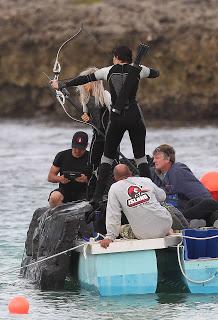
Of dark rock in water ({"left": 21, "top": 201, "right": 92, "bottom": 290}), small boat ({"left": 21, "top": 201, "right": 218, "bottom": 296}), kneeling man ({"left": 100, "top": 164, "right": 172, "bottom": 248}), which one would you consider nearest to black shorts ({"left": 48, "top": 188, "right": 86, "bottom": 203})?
dark rock in water ({"left": 21, "top": 201, "right": 92, "bottom": 290})

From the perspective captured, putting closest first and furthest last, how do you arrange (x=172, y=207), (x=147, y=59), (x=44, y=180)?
(x=172, y=207) < (x=44, y=180) < (x=147, y=59)

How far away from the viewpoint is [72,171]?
1598 centimetres

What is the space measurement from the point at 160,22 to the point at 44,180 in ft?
54.2

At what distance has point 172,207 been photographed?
1463 cm

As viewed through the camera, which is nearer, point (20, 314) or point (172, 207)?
point (20, 314)

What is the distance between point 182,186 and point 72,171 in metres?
1.61

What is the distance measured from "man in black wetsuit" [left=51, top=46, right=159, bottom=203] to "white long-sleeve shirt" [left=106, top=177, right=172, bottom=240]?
996 millimetres

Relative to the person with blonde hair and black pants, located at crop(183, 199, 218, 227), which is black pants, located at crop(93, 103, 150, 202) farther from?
black pants, located at crop(183, 199, 218, 227)

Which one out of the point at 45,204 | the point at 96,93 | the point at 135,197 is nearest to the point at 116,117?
the point at 96,93

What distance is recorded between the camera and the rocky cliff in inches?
1625

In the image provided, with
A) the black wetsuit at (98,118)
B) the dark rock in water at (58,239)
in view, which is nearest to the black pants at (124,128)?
the black wetsuit at (98,118)

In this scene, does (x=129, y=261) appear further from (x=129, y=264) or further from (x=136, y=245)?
(x=136, y=245)

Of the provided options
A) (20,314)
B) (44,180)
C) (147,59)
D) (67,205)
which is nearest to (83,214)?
(67,205)

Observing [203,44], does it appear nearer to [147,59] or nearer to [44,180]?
[147,59]
